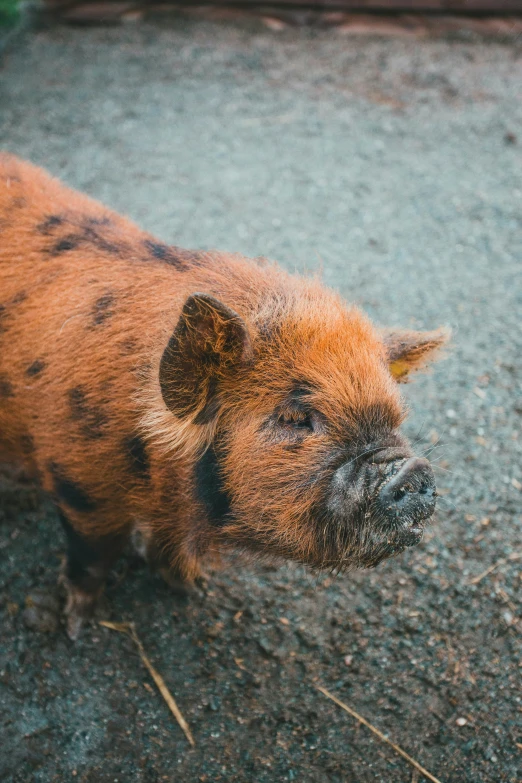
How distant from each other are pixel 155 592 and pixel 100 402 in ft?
4.32

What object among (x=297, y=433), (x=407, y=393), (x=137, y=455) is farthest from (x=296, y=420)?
(x=407, y=393)

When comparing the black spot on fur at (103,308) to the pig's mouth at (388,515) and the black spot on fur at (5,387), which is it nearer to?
the black spot on fur at (5,387)

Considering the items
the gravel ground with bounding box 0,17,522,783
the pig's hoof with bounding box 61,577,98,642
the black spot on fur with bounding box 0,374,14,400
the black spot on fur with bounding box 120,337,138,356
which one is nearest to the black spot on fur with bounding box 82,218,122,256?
the black spot on fur with bounding box 120,337,138,356

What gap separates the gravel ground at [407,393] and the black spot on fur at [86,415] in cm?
84

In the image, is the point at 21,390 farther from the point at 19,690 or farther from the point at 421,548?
the point at 421,548

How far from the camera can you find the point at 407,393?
15.2 feet

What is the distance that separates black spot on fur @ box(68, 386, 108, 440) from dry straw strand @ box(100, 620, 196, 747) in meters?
1.19

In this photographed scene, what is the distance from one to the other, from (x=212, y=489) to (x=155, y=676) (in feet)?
3.93

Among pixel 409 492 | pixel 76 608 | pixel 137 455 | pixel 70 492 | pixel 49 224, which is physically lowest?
pixel 76 608

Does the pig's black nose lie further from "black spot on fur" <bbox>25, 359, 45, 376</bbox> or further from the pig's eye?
"black spot on fur" <bbox>25, 359, 45, 376</bbox>

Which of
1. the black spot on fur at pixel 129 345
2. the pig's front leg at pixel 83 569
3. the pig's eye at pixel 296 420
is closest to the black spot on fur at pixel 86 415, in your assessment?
the black spot on fur at pixel 129 345

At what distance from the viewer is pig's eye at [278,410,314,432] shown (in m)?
2.45

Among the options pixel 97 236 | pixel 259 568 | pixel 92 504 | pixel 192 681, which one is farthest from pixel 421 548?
pixel 97 236

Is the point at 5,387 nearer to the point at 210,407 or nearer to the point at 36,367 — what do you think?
the point at 36,367
